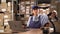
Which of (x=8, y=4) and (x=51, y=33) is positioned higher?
(x=8, y=4)

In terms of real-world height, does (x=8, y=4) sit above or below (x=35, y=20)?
above

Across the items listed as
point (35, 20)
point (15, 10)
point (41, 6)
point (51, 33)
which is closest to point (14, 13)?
point (15, 10)

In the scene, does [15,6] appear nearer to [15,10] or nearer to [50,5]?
[15,10]

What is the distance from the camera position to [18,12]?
464 centimetres

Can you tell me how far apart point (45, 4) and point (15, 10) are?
81cm

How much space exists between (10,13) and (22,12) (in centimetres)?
33

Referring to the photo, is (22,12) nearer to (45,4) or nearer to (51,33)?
(45,4)

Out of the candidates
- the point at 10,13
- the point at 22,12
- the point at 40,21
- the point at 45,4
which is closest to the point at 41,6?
the point at 45,4

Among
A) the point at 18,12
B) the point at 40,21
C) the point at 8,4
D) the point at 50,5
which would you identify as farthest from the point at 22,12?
the point at 40,21

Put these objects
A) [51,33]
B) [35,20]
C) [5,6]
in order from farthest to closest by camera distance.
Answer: [5,6] < [35,20] < [51,33]

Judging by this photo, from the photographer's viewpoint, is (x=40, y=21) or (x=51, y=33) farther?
(x=40, y=21)

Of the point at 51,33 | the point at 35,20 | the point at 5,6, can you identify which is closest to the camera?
the point at 51,33

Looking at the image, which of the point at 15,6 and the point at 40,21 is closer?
the point at 40,21

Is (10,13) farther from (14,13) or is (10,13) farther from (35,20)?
(35,20)
